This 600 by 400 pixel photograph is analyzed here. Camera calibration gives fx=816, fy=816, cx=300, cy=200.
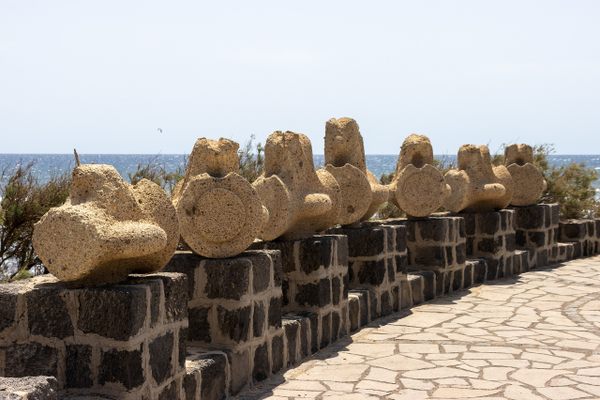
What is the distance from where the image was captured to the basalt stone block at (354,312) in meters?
7.47

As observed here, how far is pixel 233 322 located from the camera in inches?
215

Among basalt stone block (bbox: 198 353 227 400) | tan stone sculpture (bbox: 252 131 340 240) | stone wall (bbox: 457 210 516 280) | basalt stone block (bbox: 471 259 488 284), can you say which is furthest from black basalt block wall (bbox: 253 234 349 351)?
stone wall (bbox: 457 210 516 280)

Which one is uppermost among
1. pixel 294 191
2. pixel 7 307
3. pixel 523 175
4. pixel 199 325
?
pixel 523 175

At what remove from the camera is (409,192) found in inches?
373

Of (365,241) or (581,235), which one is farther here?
(581,235)

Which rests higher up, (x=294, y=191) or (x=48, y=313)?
(x=294, y=191)

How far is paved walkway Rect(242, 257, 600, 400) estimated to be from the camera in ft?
18.2

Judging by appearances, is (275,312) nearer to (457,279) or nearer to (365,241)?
(365,241)

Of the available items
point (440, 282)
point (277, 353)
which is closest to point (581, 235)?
point (440, 282)

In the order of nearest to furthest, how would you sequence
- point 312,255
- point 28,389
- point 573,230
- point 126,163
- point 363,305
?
1. point 28,389
2. point 312,255
3. point 363,305
4. point 573,230
5. point 126,163

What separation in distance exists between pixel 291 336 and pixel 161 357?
79.5 inches

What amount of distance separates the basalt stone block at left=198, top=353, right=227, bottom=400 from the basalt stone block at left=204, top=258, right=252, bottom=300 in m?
0.43

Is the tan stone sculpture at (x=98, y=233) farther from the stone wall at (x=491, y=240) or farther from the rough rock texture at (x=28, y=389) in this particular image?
the stone wall at (x=491, y=240)

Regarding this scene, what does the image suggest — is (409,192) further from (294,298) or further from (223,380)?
(223,380)
